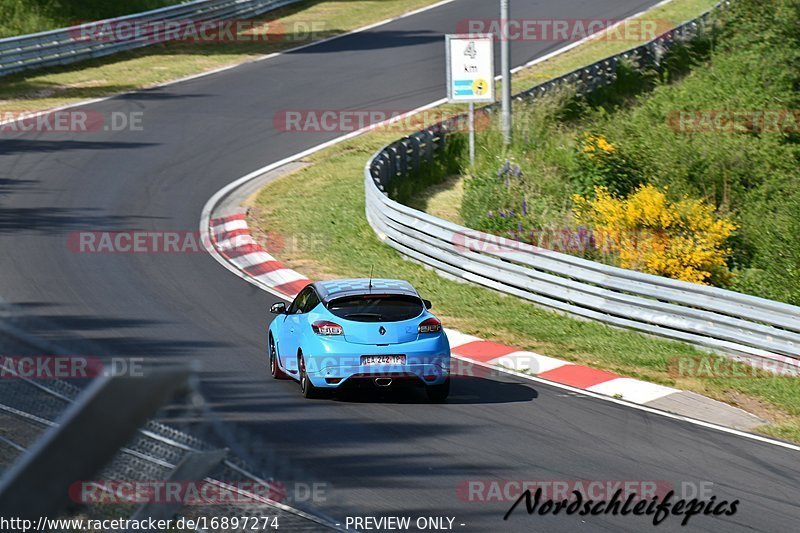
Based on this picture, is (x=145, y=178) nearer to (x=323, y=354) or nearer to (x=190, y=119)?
(x=190, y=119)

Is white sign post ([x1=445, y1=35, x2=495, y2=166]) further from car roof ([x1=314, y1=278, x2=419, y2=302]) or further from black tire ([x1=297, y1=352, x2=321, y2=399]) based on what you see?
black tire ([x1=297, y1=352, x2=321, y2=399])

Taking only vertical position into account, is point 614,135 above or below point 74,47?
below

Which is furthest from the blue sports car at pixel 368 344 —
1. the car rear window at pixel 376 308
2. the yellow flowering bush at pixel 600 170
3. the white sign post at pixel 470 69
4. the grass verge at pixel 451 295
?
the yellow flowering bush at pixel 600 170

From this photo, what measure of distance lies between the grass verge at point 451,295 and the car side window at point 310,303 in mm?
3274

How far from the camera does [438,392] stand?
478 inches

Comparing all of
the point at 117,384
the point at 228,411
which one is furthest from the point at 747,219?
the point at 117,384

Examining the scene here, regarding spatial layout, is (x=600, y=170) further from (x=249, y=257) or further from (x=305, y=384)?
(x=305, y=384)

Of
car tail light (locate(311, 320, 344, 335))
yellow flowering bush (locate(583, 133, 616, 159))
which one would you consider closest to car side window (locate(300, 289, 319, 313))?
car tail light (locate(311, 320, 344, 335))

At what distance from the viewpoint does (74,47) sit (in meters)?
32.9

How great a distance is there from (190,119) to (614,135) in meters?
10.7

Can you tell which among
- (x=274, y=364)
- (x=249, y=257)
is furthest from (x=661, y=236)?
(x=274, y=364)

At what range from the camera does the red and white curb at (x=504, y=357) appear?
1303 cm

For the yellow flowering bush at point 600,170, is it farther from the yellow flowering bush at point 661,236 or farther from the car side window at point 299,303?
the car side window at point 299,303

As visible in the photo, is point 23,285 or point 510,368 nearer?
point 510,368
